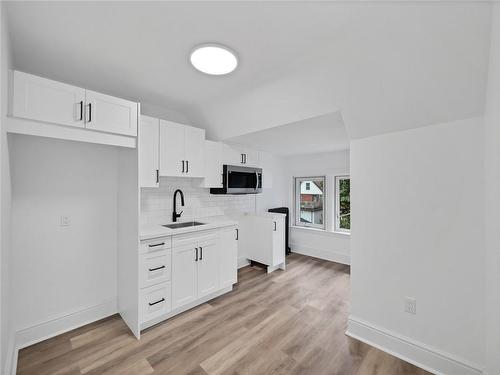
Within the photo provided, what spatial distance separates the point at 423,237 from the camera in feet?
6.21

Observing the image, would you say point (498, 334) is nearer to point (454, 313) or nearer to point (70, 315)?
point (454, 313)

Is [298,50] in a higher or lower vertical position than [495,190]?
higher

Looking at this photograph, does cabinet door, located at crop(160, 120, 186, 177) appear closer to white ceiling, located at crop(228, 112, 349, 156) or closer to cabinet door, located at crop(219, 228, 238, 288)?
white ceiling, located at crop(228, 112, 349, 156)

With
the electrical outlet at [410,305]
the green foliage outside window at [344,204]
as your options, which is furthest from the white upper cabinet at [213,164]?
the green foliage outside window at [344,204]

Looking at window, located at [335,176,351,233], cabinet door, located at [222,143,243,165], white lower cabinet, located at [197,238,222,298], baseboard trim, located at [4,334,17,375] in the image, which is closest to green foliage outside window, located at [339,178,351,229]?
window, located at [335,176,351,233]

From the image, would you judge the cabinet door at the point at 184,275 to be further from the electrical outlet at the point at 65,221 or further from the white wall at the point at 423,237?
the white wall at the point at 423,237

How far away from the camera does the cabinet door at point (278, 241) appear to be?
3808 mm

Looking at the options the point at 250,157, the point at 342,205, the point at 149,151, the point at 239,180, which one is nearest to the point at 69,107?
the point at 149,151

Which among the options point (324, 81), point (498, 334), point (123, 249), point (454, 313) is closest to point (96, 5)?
point (324, 81)

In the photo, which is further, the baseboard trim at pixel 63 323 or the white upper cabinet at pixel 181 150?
the white upper cabinet at pixel 181 150

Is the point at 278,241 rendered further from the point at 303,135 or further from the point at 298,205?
the point at 303,135

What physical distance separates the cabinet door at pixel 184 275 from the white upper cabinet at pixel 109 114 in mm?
1313

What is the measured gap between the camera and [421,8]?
131cm

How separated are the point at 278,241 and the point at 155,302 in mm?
2166
